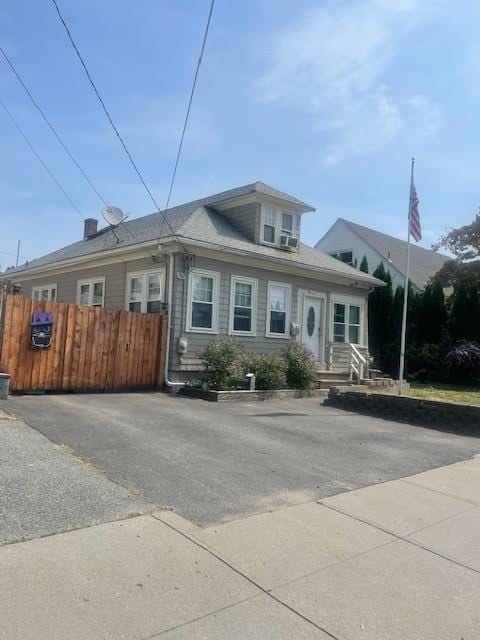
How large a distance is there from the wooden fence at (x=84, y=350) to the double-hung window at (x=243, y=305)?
2283 millimetres

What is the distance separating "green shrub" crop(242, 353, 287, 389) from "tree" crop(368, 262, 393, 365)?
34.1 feet

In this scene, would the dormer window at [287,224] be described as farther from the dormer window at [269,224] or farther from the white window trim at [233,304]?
the white window trim at [233,304]

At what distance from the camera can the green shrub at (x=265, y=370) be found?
13016 millimetres

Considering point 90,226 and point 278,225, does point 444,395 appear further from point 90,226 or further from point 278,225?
point 90,226

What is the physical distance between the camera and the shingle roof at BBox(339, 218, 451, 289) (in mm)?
27781

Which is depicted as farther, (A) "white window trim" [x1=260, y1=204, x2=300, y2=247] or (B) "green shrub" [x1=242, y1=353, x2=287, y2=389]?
(A) "white window trim" [x1=260, y1=204, x2=300, y2=247]

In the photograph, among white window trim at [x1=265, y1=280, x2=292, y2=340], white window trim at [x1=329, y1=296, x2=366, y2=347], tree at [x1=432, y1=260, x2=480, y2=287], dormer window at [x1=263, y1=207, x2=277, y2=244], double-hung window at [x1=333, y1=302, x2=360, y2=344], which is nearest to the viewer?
white window trim at [x1=265, y1=280, x2=292, y2=340]

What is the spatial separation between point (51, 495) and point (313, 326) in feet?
43.2

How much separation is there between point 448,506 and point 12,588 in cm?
397

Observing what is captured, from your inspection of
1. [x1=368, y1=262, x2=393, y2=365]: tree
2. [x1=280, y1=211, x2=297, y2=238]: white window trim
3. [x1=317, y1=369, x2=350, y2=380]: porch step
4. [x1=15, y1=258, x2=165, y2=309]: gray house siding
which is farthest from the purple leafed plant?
[x1=15, y1=258, x2=165, y2=309]: gray house siding

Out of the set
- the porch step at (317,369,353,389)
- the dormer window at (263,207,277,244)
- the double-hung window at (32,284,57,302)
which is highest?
the dormer window at (263,207,277,244)

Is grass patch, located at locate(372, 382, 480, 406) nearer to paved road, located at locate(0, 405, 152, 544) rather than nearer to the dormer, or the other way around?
the dormer

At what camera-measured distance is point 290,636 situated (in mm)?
2729

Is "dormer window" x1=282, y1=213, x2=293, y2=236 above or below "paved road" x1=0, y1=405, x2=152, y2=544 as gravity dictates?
above
